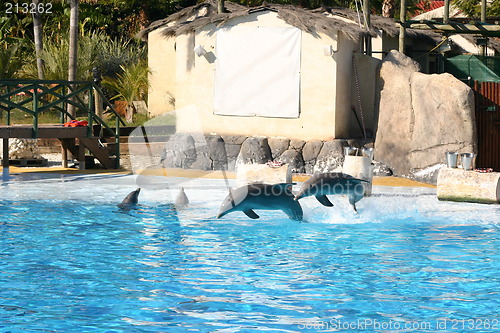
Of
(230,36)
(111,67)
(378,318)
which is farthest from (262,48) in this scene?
(378,318)

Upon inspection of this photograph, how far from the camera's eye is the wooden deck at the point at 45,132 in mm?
15661

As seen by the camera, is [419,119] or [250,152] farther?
[250,152]

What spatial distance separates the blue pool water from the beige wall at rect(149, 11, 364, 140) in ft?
14.3

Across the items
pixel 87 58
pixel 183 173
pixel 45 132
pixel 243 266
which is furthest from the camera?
pixel 87 58

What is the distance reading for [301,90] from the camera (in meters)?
18.1

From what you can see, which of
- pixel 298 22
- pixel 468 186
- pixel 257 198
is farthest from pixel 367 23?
pixel 257 198

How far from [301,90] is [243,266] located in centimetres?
940

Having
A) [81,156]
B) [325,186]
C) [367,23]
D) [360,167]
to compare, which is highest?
[367,23]

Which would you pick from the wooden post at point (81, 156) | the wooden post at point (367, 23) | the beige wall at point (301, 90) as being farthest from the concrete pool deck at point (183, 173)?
the wooden post at point (367, 23)

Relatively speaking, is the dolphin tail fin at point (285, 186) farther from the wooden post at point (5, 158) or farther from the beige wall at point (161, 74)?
the beige wall at point (161, 74)

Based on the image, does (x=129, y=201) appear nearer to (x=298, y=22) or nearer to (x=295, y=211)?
(x=295, y=211)

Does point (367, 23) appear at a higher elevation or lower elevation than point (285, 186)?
higher

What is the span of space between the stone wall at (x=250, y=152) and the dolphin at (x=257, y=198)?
253 inches

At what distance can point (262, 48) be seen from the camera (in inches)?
724
